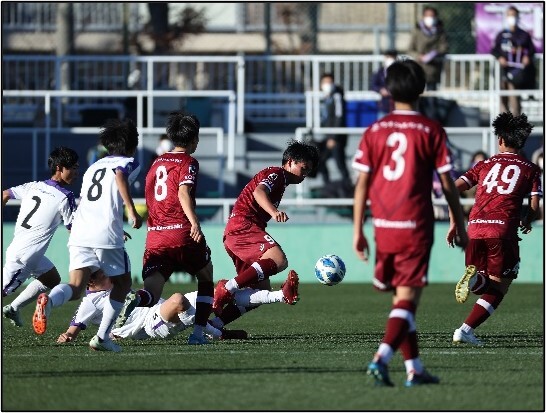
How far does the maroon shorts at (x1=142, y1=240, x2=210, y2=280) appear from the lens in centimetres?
1091

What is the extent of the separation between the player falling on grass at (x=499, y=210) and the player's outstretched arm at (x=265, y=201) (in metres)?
1.63

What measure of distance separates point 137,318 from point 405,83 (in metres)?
4.03

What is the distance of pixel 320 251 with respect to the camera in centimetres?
2064

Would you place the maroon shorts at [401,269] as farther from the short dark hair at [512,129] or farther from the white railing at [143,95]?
the white railing at [143,95]

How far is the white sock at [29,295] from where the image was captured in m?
12.2

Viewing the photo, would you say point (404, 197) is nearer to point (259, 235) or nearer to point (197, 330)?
point (197, 330)

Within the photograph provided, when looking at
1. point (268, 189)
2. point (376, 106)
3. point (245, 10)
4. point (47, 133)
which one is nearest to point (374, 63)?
point (376, 106)

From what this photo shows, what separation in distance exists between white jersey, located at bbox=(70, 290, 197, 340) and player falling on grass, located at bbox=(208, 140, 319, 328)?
1.48 feet

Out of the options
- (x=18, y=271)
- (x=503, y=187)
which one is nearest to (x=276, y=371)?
(x=503, y=187)

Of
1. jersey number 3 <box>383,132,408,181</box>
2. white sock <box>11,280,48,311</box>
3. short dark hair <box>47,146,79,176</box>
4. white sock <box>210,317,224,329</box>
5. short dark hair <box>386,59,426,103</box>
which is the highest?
short dark hair <box>386,59,426,103</box>

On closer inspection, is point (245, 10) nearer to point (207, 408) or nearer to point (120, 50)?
point (120, 50)

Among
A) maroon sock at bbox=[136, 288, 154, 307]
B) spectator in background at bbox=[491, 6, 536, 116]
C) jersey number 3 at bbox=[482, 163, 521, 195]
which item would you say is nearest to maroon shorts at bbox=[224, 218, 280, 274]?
maroon sock at bbox=[136, 288, 154, 307]

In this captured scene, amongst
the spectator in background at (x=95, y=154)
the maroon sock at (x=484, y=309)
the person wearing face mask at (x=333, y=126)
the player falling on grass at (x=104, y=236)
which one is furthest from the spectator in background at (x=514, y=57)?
the player falling on grass at (x=104, y=236)

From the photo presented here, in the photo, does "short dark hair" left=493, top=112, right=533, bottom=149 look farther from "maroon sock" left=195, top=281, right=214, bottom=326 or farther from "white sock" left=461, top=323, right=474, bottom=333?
"maroon sock" left=195, top=281, right=214, bottom=326
